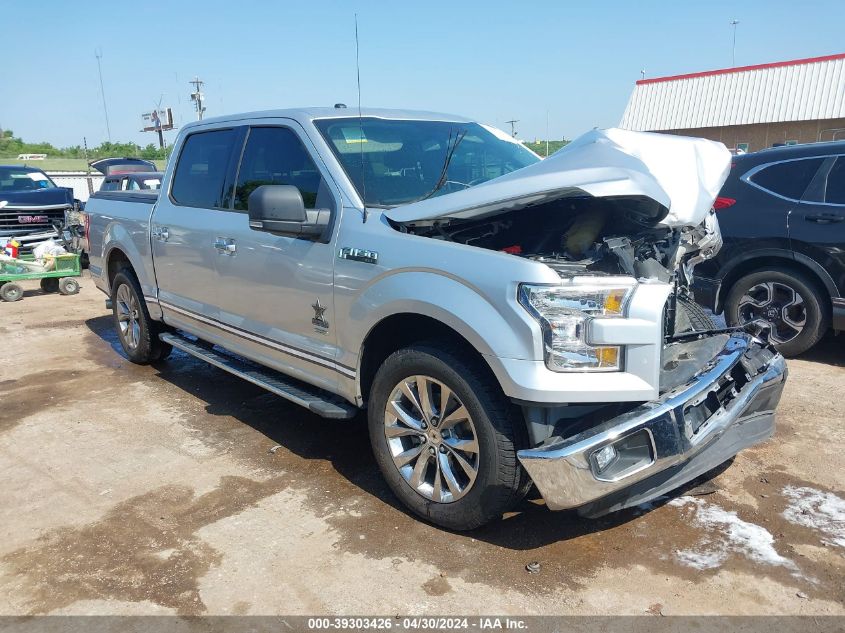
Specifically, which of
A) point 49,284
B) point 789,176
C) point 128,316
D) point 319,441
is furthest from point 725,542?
point 49,284

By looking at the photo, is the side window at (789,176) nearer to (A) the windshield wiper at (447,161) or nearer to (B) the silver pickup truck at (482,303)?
(B) the silver pickup truck at (482,303)

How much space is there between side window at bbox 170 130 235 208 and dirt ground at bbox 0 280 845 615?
1.56 metres

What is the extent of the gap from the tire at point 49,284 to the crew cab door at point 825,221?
9.98m

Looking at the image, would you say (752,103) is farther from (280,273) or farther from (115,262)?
(280,273)

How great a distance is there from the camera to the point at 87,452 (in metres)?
4.44

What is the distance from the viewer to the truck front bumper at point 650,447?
8.98 ft

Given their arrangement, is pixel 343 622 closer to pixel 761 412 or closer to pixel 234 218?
pixel 761 412

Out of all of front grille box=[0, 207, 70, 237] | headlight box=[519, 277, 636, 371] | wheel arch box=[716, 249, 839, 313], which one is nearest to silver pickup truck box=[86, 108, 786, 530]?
headlight box=[519, 277, 636, 371]

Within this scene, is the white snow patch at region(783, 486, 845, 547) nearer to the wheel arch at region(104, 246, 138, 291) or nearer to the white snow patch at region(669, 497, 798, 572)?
the white snow patch at region(669, 497, 798, 572)

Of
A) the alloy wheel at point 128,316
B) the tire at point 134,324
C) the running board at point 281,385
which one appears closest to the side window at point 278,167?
the running board at point 281,385

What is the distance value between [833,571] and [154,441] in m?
3.86

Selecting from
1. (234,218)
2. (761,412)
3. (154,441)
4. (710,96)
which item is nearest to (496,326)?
(761,412)

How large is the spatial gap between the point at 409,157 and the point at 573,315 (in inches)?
66.4

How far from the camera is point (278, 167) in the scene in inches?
168
